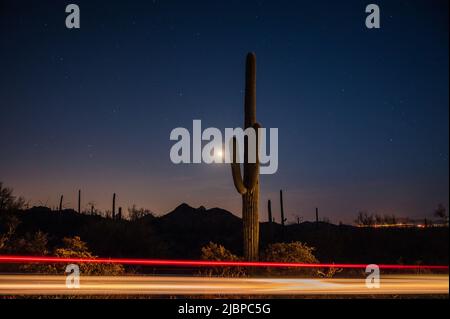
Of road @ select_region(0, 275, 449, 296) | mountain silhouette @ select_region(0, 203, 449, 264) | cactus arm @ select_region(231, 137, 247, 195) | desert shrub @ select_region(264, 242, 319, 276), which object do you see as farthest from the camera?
mountain silhouette @ select_region(0, 203, 449, 264)

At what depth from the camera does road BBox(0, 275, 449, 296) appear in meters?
12.8

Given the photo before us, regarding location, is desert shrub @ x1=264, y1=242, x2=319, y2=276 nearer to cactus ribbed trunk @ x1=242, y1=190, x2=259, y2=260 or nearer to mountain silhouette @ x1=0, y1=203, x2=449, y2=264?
cactus ribbed trunk @ x1=242, y1=190, x2=259, y2=260

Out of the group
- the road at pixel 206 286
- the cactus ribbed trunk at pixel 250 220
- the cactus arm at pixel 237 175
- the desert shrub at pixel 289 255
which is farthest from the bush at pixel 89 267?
the desert shrub at pixel 289 255

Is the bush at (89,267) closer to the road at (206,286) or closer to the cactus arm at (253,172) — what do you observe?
the road at (206,286)

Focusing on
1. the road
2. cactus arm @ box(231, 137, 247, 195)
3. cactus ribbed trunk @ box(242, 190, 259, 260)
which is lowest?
the road

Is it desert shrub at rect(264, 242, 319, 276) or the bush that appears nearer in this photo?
the bush

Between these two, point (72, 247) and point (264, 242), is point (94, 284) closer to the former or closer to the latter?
point (72, 247)

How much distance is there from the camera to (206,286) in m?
14.0

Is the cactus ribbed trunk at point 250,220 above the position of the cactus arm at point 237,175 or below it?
below

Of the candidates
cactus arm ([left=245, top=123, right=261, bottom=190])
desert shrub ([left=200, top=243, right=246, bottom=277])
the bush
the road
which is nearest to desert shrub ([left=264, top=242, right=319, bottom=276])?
desert shrub ([left=200, top=243, right=246, bottom=277])

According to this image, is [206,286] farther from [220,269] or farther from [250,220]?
[250,220]

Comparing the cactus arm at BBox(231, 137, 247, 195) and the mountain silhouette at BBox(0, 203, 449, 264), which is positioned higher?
the cactus arm at BBox(231, 137, 247, 195)

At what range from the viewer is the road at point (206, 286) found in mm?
12828
